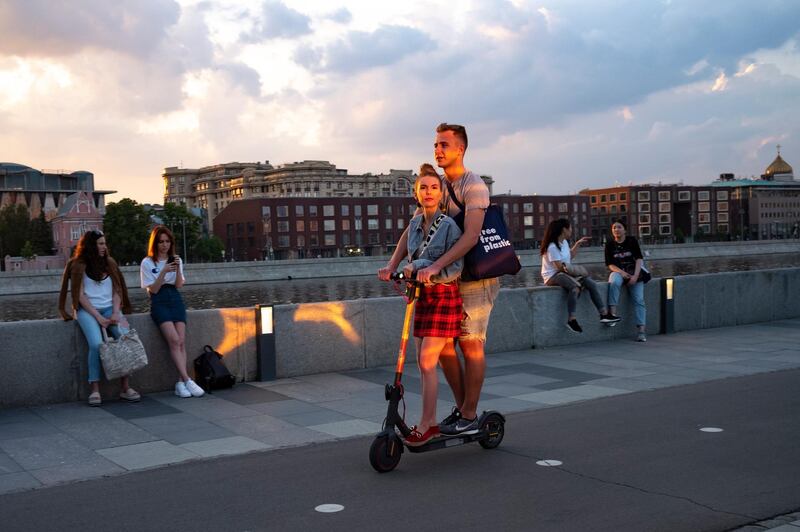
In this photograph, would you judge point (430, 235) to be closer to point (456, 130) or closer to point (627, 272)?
point (456, 130)

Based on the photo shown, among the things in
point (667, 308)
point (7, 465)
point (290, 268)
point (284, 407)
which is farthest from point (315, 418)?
point (290, 268)

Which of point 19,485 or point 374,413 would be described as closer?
point 19,485

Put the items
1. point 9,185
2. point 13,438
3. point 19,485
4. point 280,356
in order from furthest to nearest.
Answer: point 9,185
point 280,356
point 13,438
point 19,485

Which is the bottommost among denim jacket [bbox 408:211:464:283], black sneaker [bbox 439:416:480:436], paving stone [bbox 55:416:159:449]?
paving stone [bbox 55:416:159:449]

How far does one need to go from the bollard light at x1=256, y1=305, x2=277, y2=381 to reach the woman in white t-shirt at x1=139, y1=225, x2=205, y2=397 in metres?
0.96

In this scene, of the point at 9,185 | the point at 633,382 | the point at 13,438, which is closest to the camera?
the point at 13,438

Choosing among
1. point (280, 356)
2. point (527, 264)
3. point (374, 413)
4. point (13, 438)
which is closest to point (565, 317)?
point (280, 356)

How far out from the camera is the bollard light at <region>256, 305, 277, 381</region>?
9.50m

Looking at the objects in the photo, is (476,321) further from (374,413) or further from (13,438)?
(13,438)

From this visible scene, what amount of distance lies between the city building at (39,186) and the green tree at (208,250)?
22456mm

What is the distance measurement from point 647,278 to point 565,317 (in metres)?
1.53

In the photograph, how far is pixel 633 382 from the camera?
29.8 ft

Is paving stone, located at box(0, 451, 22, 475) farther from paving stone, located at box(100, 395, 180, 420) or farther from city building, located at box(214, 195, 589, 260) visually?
city building, located at box(214, 195, 589, 260)

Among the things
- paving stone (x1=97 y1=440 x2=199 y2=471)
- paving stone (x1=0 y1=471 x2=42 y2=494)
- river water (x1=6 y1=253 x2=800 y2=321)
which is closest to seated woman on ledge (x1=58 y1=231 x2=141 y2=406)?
paving stone (x1=97 y1=440 x2=199 y2=471)
